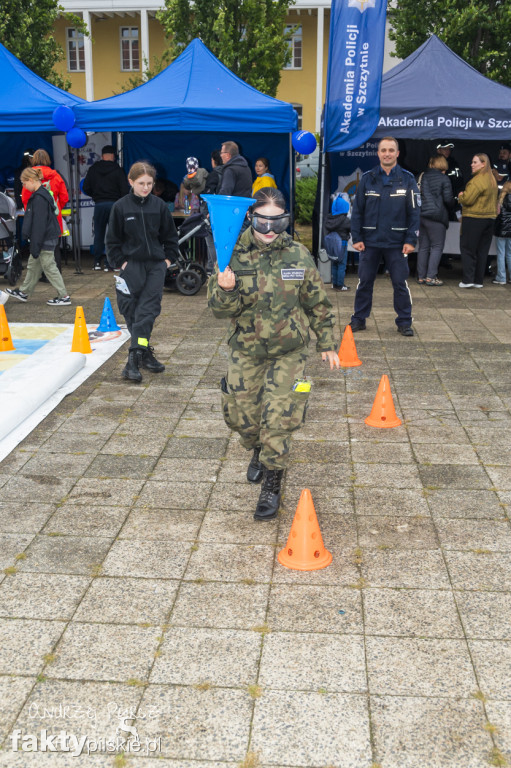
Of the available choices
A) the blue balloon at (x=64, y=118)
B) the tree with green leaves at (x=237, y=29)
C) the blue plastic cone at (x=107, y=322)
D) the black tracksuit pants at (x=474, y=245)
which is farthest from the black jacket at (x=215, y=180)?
the tree with green leaves at (x=237, y=29)

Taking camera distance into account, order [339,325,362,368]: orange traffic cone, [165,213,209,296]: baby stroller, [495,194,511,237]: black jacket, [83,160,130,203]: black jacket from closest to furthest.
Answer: [339,325,362,368]: orange traffic cone, [165,213,209,296]: baby stroller, [495,194,511,237]: black jacket, [83,160,130,203]: black jacket

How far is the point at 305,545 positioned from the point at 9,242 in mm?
9851

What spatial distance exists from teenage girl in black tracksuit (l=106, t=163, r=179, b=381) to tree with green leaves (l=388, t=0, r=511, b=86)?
1618 cm

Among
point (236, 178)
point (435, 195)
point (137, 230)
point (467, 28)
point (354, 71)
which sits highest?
point (467, 28)

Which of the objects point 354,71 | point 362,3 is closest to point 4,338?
point 354,71

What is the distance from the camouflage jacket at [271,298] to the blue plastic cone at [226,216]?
28cm

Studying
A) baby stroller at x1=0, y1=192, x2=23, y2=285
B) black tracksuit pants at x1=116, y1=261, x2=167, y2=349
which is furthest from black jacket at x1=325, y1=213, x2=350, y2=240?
black tracksuit pants at x1=116, y1=261, x2=167, y2=349

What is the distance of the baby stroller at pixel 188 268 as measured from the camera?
40.2 feet

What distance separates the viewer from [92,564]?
4371 mm

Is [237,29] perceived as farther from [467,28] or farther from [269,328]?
[269,328]

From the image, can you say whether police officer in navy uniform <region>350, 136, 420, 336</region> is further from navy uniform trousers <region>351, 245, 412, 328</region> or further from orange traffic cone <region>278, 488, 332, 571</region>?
orange traffic cone <region>278, 488, 332, 571</region>

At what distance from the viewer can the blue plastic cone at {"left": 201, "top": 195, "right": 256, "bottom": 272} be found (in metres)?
4.17

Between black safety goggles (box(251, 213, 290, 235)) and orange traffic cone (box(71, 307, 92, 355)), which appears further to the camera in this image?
orange traffic cone (box(71, 307, 92, 355))

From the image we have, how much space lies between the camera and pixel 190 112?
12430 millimetres
